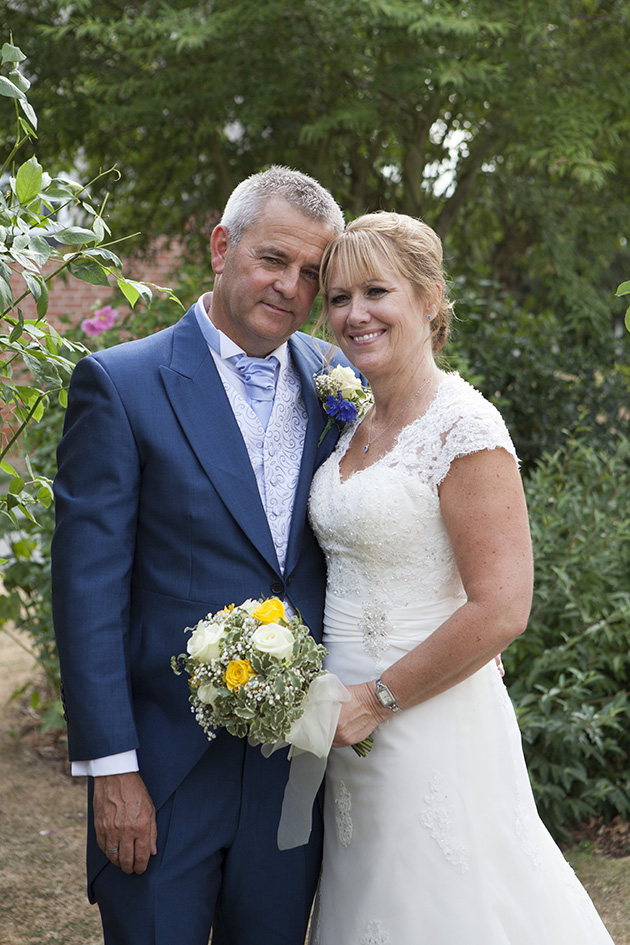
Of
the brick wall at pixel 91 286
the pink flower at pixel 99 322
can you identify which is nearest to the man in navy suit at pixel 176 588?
the pink flower at pixel 99 322

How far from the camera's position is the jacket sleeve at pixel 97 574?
212 cm

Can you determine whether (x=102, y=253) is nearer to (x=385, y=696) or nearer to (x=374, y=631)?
(x=374, y=631)

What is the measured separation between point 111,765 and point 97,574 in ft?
1.49

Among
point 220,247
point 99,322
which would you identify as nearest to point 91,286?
point 99,322

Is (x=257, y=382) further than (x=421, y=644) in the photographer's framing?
Yes

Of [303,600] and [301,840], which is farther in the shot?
[303,600]

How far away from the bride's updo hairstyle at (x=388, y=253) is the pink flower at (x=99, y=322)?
A: 2.33 m

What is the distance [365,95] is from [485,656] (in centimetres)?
483

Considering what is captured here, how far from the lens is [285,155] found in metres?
7.08

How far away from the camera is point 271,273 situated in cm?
242

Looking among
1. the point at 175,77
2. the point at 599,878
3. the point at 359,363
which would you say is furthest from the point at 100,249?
the point at 175,77

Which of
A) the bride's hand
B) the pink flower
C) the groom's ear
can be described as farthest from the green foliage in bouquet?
the pink flower

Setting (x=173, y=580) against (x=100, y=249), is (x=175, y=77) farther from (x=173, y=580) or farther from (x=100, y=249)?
(x=173, y=580)

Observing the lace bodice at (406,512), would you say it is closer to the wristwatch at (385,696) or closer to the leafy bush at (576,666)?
the wristwatch at (385,696)
